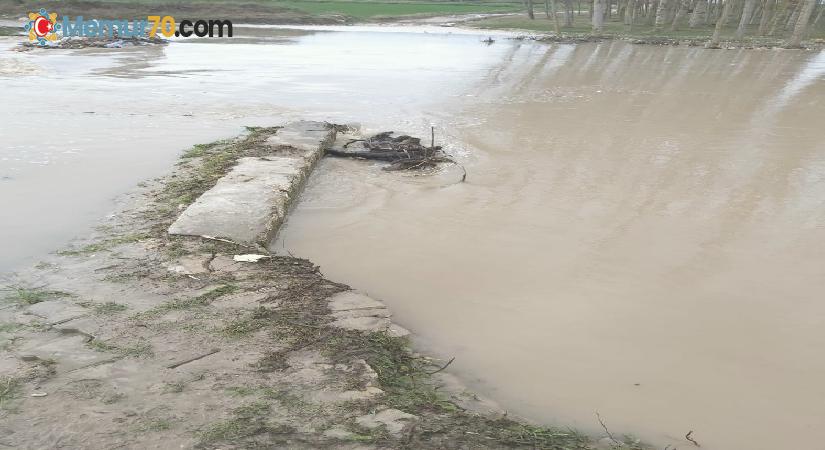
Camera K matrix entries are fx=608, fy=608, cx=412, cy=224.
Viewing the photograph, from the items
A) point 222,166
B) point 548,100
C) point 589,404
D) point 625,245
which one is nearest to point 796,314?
point 625,245

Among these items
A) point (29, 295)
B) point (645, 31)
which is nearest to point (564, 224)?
point (29, 295)

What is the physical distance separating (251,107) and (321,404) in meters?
7.88

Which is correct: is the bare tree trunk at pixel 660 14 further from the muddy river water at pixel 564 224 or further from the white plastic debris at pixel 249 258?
the white plastic debris at pixel 249 258

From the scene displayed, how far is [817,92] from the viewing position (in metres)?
11.3

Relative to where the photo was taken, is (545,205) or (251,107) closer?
(545,205)

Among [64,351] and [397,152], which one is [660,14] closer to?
[397,152]

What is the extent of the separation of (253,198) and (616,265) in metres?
2.77

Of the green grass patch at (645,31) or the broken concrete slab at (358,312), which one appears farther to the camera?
→ the green grass patch at (645,31)

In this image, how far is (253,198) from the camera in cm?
481

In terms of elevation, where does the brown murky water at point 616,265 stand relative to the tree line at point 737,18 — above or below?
below

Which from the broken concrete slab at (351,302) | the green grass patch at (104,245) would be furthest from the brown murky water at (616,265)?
the green grass patch at (104,245)

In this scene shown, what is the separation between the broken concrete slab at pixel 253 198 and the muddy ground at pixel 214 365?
0.30 m

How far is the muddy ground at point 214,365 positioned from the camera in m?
2.23

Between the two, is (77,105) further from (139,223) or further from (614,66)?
(614,66)
